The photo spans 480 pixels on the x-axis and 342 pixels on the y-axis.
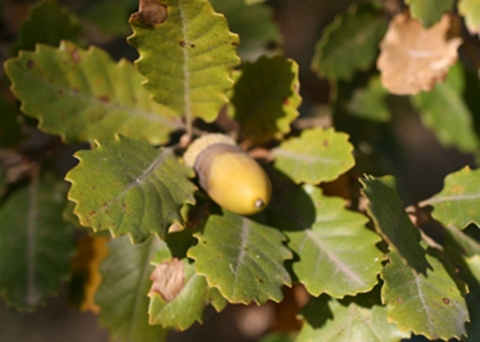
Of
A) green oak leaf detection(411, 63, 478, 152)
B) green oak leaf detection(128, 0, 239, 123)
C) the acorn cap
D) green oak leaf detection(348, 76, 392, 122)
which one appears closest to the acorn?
the acorn cap

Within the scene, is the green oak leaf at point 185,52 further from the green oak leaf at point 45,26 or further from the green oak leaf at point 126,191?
the green oak leaf at point 45,26

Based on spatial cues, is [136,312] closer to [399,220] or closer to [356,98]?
[399,220]

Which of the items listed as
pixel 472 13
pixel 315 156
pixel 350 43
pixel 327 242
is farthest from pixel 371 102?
pixel 327 242

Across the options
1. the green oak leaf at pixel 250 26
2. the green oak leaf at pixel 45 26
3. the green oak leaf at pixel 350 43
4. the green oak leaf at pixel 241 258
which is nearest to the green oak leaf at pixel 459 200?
the green oak leaf at pixel 241 258

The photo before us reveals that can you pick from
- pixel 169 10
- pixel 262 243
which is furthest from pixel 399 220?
pixel 169 10

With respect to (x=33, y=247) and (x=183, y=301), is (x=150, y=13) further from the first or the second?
(x=33, y=247)

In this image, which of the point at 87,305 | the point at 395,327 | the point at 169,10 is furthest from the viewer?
the point at 87,305

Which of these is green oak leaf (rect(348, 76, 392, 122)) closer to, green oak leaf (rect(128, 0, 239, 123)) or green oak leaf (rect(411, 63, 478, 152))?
green oak leaf (rect(411, 63, 478, 152))

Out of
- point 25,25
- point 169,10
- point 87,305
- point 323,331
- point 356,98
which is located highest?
point 169,10
